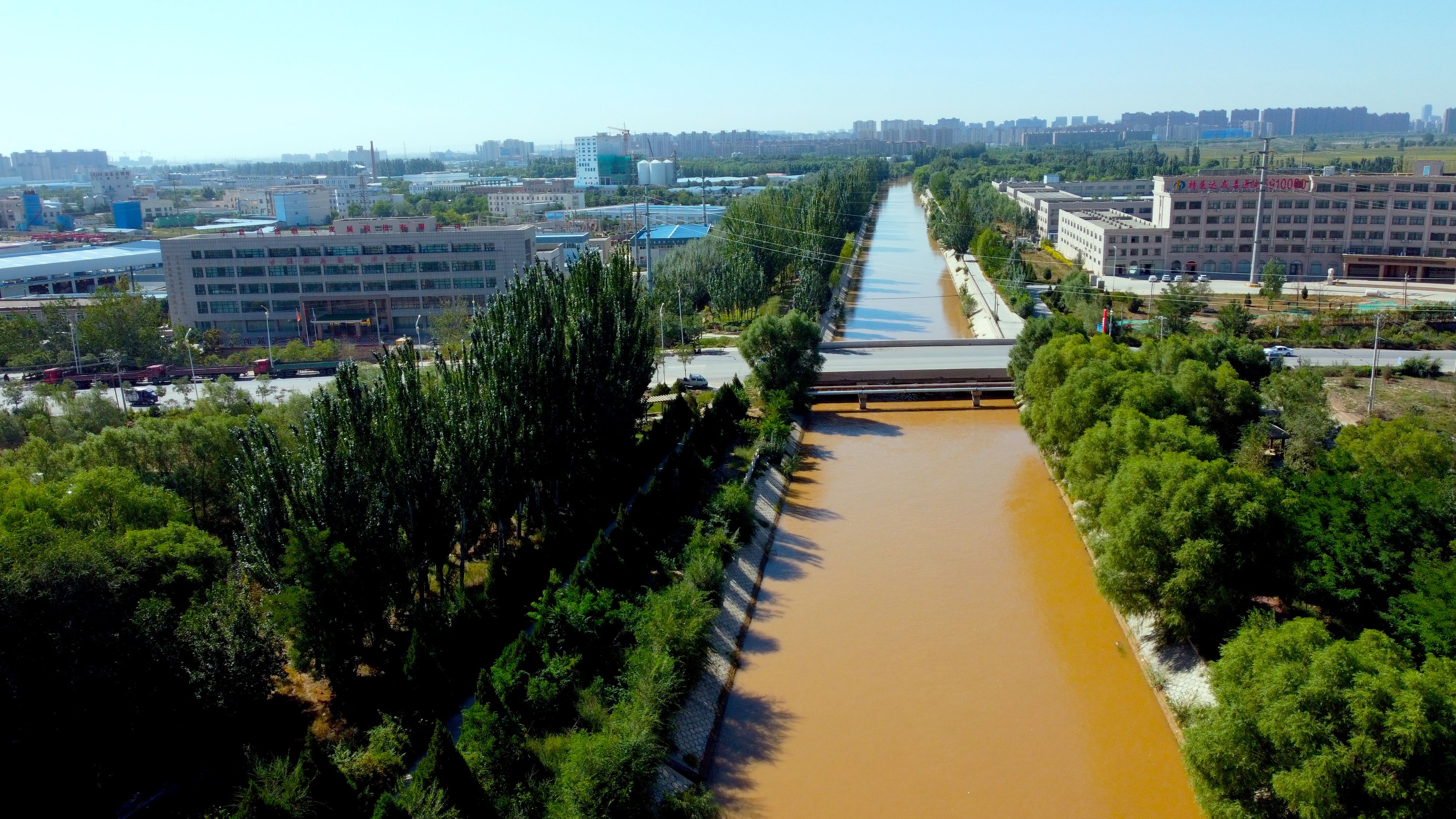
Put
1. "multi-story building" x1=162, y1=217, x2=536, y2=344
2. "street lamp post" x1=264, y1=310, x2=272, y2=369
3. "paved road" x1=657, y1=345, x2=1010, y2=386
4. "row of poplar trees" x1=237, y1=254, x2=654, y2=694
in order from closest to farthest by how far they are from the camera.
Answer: "row of poplar trees" x1=237, y1=254, x2=654, y2=694 < "paved road" x1=657, y1=345, x2=1010, y2=386 < "street lamp post" x1=264, y1=310, x2=272, y2=369 < "multi-story building" x1=162, y1=217, x2=536, y2=344

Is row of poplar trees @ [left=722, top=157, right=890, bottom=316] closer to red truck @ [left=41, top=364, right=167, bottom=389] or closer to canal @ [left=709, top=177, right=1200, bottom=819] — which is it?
canal @ [left=709, top=177, right=1200, bottom=819]

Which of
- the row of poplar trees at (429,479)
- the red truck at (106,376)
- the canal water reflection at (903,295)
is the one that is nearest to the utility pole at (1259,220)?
the canal water reflection at (903,295)

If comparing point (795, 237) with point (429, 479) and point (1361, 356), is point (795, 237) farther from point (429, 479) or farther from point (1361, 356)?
point (429, 479)

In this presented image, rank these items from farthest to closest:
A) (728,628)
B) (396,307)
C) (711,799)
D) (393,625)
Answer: (396,307) → (728,628) → (393,625) → (711,799)

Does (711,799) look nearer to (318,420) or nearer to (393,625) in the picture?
(393,625)

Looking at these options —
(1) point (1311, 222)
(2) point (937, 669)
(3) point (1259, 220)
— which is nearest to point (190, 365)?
(2) point (937, 669)

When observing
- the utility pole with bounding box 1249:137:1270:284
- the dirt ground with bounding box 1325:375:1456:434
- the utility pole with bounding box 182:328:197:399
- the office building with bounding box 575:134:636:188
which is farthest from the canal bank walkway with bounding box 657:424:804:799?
the office building with bounding box 575:134:636:188

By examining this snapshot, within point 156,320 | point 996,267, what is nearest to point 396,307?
point 156,320
